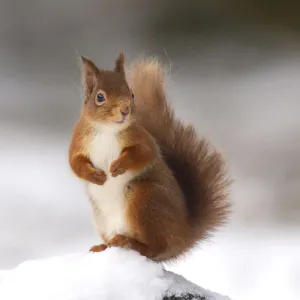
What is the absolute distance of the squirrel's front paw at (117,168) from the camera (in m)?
0.83

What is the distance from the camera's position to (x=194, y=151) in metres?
0.99

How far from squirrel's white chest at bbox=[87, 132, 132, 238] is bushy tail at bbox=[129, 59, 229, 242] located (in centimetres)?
11

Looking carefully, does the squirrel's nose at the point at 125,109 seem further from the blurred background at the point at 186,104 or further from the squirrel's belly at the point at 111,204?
the blurred background at the point at 186,104

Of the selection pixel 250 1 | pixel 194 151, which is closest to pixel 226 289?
pixel 194 151

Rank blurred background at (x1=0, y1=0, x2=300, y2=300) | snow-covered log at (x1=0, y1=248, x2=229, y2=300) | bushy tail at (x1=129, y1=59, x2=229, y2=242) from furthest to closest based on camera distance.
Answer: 1. blurred background at (x1=0, y1=0, x2=300, y2=300)
2. bushy tail at (x1=129, y1=59, x2=229, y2=242)
3. snow-covered log at (x1=0, y1=248, x2=229, y2=300)

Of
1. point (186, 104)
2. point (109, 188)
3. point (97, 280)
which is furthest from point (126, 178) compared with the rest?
point (186, 104)

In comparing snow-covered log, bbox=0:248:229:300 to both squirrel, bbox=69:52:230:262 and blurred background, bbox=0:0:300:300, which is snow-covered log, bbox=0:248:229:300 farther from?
blurred background, bbox=0:0:300:300

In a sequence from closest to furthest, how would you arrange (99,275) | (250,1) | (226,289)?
(99,275), (226,289), (250,1)

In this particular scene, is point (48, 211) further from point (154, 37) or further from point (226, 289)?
point (154, 37)

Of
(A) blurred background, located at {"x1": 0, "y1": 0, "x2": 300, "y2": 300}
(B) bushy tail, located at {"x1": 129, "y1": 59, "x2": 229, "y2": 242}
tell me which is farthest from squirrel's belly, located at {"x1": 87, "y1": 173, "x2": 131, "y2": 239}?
(A) blurred background, located at {"x1": 0, "y1": 0, "x2": 300, "y2": 300}

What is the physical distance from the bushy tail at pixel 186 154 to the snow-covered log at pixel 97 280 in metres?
0.11

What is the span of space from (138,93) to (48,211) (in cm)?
109

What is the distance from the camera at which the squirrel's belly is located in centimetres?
87

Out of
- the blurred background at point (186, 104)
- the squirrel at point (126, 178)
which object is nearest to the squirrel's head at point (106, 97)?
the squirrel at point (126, 178)
